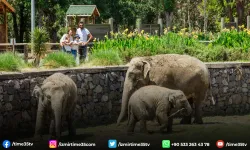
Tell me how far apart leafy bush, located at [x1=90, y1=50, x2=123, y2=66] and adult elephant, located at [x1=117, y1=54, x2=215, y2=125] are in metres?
1.84

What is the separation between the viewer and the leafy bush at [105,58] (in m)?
17.5

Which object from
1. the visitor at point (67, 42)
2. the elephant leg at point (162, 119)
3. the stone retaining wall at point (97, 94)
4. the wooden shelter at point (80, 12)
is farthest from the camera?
the wooden shelter at point (80, 12)

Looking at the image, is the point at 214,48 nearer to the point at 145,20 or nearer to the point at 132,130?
the point at 132,130

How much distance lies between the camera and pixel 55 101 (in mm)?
13242

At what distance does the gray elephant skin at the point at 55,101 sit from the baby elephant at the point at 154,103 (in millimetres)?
1272

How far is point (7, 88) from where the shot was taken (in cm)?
1444

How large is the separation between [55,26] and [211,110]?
2818cm

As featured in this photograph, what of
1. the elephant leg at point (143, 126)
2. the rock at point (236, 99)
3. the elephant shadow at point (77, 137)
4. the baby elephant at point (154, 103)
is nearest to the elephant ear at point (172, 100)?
the baby elephant at point (154, 103)

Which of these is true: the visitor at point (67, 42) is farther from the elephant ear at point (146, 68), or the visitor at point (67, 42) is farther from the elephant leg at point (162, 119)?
the elephant leg at point (162, 119)

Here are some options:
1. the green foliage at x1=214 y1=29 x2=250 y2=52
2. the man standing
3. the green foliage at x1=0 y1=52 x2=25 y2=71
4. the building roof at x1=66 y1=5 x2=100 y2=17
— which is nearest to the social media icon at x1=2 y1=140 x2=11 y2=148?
the green foliage at x1=0 y1=52 x2=25 y2=71

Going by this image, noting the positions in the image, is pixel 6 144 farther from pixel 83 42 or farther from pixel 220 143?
pixel 83 42

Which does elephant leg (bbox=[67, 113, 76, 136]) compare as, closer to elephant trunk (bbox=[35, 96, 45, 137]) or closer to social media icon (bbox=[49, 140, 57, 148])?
elephant trunk (bbox=[35, 96, 45, 137])

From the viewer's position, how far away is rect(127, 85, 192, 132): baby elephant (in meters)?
14.1

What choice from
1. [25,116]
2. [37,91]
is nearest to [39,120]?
[37,91]
